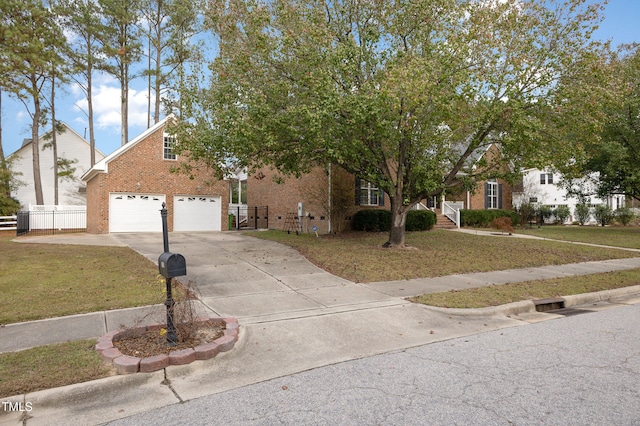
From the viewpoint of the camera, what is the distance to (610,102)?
12352 millimetres

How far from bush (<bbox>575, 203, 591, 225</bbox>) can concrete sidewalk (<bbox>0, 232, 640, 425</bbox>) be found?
27.4 meters

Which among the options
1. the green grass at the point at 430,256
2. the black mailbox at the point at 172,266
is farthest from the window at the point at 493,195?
the black mailbox at the point at 172,266

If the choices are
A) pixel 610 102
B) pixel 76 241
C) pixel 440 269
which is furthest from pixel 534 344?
pixel 76 241

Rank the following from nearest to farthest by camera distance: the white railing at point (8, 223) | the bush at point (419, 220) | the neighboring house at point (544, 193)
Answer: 1. the bush at point (419, 220)
2. the white railing at point (8, 223)
3. the neighboring house at point (544, 193)

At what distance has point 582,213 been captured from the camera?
35.1 meters

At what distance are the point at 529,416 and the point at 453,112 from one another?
9691mm

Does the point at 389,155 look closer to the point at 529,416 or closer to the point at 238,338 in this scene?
the point at 238,338

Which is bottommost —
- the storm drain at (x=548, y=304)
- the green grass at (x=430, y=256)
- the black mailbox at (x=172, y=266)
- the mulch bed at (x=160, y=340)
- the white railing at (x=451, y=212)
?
the storm drain at (x=548, y=304)

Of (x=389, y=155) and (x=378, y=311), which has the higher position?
(x=389, y=155)

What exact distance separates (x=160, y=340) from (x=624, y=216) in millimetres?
38258

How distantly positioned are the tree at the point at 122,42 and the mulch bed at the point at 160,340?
90.2 feet

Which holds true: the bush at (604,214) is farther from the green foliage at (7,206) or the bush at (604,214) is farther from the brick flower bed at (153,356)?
the green foliage at (7,206)

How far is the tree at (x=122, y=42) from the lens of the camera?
87.6ft

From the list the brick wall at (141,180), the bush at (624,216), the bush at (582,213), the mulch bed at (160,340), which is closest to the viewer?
the mulch bed at (160,340)
